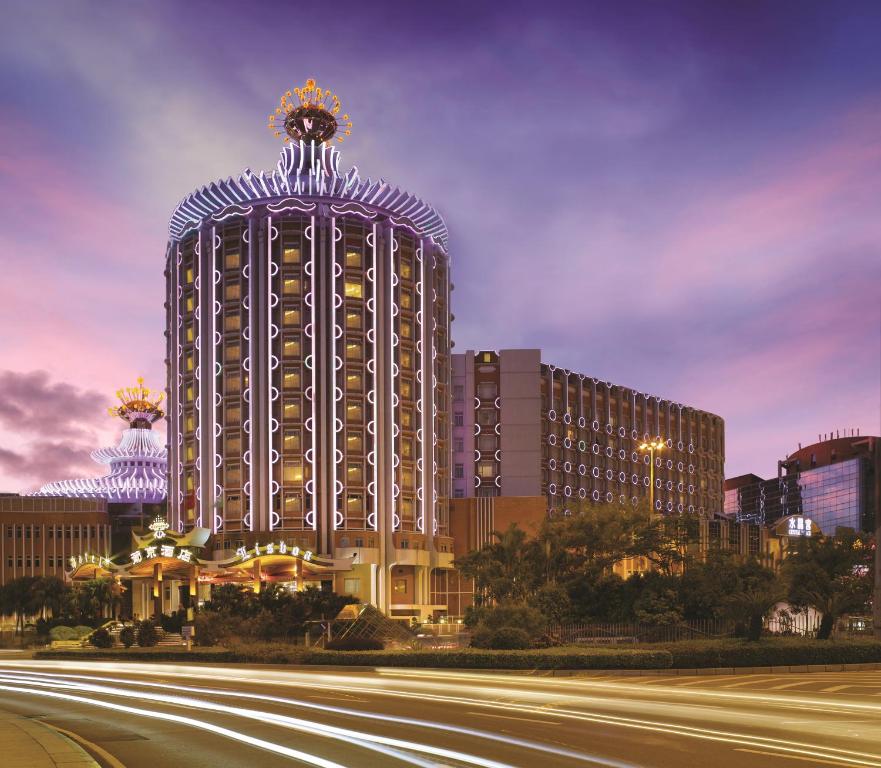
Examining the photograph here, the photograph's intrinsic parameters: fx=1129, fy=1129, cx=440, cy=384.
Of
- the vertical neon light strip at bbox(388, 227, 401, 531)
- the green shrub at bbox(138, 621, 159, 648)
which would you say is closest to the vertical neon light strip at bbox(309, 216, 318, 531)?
the vertical neon light strip at bbox(388, 227, 401, 531)

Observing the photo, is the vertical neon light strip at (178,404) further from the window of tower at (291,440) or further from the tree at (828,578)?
the tree at (828,578)

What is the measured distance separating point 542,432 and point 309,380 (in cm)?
3502

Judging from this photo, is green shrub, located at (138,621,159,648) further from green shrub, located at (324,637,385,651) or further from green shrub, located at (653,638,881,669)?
green shrub, located at (653,638,881,669)

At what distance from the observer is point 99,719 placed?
23656 millimetres

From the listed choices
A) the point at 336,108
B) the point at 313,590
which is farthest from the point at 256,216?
the point at 313,590

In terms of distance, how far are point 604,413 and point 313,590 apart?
Result: 69.1 meters

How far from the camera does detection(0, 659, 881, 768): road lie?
16.7 metres

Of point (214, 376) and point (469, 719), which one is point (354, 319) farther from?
point (469, 719)

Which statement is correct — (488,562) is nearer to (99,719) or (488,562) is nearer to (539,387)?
(99,719)

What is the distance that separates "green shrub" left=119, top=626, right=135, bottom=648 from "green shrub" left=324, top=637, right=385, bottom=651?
18.3m

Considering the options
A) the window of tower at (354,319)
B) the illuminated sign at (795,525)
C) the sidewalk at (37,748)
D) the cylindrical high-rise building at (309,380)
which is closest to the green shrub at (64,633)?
the cylindrical high-rise building at (309,380)

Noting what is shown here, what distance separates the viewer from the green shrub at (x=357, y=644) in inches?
1869

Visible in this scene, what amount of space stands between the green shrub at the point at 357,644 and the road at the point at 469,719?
33.1ft

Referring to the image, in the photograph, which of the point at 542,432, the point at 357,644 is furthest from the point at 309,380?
the point at 357,644
